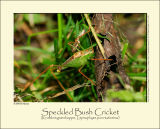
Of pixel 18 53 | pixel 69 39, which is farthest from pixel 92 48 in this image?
pixel 18 53

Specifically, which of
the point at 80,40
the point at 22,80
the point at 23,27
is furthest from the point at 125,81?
the point at 23,27

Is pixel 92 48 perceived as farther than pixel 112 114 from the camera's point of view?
No

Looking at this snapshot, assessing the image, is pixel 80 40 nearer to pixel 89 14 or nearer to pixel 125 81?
pixel 89 14

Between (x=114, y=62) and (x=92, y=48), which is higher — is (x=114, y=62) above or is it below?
below

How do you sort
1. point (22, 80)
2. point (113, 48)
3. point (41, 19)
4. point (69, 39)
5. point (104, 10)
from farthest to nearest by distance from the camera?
point (41, 19) → point (22, 80) → point (69, 39) → point (104, 10) → point (113, 48)

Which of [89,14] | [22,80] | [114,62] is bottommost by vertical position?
[22,80]

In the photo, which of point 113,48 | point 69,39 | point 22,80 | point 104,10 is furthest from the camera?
point 22,80
